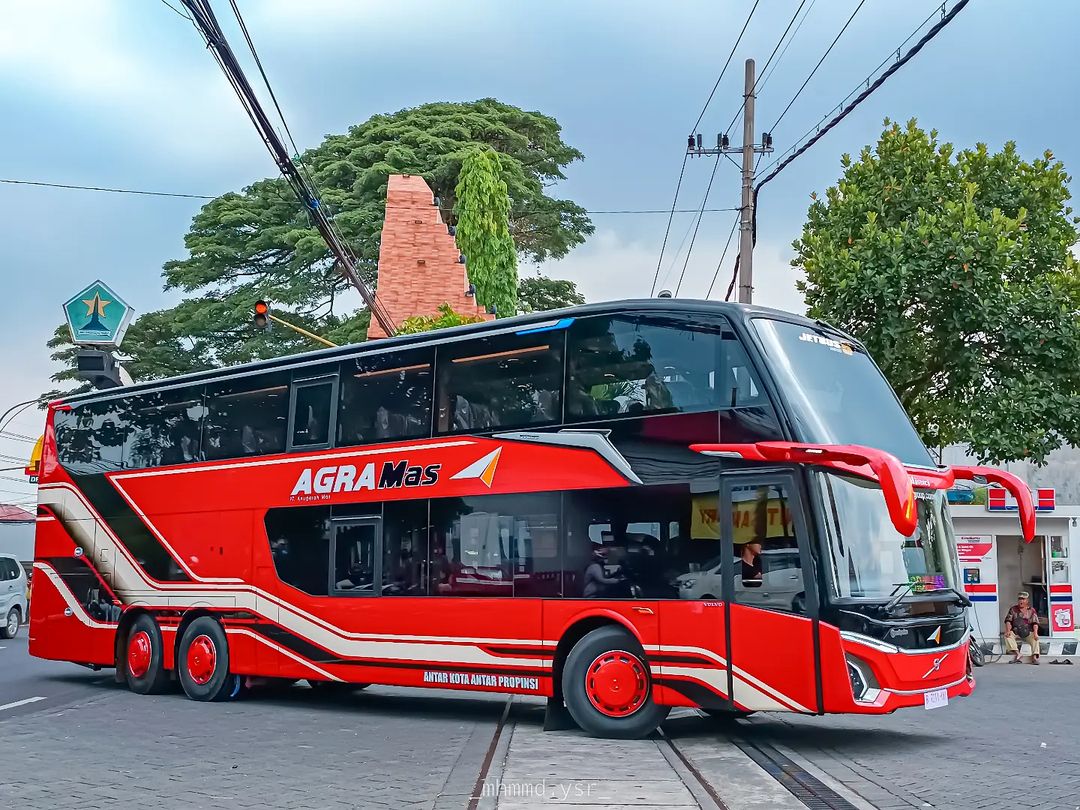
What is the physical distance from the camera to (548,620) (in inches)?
506

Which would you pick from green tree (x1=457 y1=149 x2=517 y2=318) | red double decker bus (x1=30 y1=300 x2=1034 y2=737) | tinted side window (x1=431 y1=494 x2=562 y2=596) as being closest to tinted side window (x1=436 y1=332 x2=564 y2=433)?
red double decker bus (x1=30 y1=300 x2=1034 y2=737)

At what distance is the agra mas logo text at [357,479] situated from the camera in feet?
46.7

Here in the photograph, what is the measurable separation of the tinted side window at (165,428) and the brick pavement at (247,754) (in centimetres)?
322

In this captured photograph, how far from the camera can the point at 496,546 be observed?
13469 millimetres

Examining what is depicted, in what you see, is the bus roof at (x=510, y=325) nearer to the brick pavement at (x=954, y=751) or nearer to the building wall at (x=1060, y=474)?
the brick pavement at (x=954, y=751)

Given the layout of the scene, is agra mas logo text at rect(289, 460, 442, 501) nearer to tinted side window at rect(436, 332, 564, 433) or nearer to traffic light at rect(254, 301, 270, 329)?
tinted side window at rect(436, 332, 564, 433)

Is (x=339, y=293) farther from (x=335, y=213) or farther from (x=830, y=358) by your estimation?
(x=830, y=358)

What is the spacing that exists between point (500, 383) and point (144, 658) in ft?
24.3

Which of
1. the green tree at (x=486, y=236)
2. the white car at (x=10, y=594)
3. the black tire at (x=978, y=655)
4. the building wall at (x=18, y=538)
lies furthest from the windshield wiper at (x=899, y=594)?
the building wall at (x=18, y=538)

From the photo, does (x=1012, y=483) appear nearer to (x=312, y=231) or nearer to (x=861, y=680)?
(x=861, y=680)

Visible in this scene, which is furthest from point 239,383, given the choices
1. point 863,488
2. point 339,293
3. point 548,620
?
point 339,293

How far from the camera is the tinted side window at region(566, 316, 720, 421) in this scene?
12047mm

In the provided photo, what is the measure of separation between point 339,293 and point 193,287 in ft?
20.7

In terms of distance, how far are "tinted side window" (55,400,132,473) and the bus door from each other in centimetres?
1010
